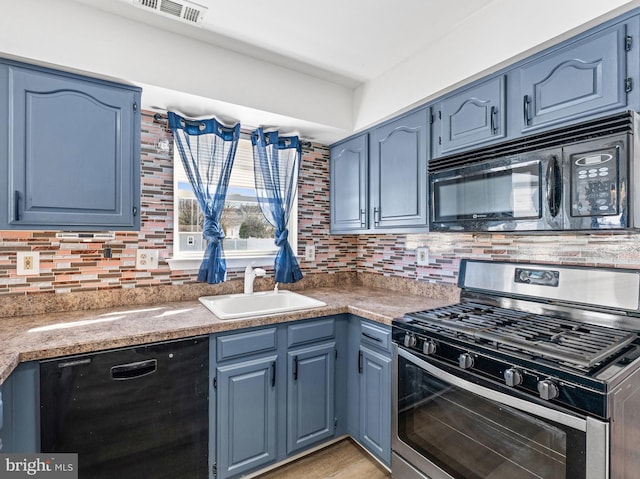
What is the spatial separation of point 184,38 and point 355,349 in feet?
6.58

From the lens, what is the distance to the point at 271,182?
2420 millimetres

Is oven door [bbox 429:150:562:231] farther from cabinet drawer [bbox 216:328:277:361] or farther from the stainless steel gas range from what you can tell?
cabinet drawer [bbox 216:328:277:361]

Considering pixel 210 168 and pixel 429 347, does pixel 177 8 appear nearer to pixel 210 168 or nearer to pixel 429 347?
pixel 210 168

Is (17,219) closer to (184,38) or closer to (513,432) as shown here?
(184,38)

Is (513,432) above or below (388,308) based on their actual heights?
below

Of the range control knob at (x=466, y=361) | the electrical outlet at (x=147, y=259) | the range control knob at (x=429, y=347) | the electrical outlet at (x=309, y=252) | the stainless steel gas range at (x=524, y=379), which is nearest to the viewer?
the stainless steel gas range at (x=524, y=379)

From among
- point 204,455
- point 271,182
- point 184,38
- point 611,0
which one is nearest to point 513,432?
point 204,455

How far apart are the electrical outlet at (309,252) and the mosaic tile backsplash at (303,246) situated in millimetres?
34

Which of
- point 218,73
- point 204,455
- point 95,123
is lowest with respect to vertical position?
point 204,455

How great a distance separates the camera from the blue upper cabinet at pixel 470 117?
5.25 feet

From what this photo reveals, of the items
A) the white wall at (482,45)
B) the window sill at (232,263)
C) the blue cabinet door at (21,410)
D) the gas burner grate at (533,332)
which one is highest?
the white wall at (482,45)

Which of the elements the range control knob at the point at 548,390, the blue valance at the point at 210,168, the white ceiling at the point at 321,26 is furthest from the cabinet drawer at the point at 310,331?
the white ceiling at the point at 321,26

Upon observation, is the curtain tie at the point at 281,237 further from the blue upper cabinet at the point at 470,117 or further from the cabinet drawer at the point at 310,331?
the blue upper cabinet at the point at 470,117

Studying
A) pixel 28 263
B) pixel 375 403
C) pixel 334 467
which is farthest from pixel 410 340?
pixel 28 263
